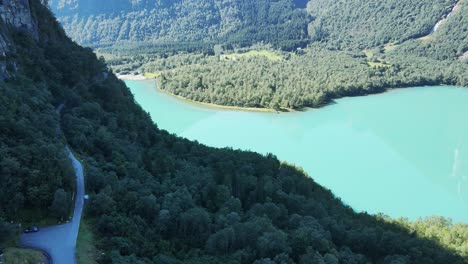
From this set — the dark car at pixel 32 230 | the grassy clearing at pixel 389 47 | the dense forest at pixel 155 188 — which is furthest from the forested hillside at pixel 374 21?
the dark car at pixel 32 230

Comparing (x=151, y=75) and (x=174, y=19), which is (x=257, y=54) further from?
(x=174, y=19)

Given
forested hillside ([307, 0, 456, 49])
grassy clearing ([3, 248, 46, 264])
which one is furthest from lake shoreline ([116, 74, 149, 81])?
grassy clearing ([3, 248, 46, 264])

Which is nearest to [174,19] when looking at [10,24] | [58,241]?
[10,24]

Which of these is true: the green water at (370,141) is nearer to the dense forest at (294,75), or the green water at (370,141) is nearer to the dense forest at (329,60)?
the dense forest at (294,75)

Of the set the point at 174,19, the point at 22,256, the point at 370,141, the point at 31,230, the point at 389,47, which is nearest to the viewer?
the point at 22,256

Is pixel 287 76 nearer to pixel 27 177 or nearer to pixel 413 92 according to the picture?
pixel 413 92

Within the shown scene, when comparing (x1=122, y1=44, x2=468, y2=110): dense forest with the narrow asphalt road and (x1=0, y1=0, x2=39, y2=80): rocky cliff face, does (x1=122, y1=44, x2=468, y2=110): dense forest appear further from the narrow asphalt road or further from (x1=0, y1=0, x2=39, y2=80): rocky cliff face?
the narrow asphalt road
